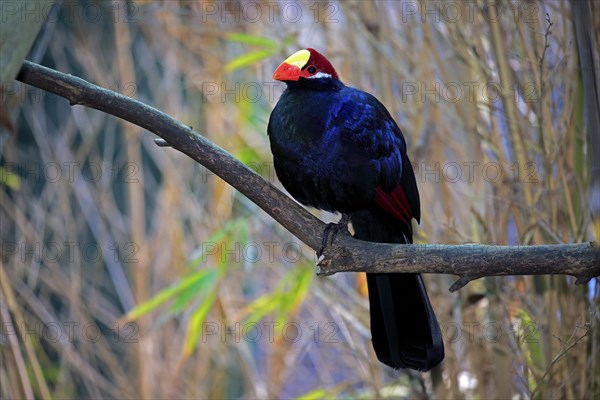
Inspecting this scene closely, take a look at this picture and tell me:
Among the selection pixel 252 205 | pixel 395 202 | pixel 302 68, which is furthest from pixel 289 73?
pixel 252 205

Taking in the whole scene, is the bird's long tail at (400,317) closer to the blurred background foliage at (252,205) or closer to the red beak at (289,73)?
the blurred background foliage at (252,205)

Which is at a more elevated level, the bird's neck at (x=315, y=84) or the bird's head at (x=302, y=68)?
the bird's head at (x=302, y=68)

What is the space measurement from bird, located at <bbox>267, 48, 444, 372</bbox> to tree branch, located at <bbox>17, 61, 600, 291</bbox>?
0.47 feet

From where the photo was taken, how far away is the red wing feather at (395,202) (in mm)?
1701

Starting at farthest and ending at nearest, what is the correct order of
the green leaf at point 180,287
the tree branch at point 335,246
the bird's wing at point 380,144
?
the green leaf at point 180,287, the bird's wing at point 380,144, the tree branch at point 335,246

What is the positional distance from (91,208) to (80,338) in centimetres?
56

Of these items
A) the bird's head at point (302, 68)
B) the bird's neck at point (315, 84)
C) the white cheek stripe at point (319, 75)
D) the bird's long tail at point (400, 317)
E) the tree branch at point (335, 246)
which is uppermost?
the bird's head at point (302, 68)

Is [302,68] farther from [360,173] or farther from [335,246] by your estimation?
[335,246]

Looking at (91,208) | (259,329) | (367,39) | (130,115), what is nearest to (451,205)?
(367,39)

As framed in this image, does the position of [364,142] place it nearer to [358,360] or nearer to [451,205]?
[451,205]

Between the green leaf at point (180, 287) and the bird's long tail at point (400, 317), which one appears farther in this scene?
the green leaf at point (180, 287)

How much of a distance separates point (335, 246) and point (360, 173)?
0.22m

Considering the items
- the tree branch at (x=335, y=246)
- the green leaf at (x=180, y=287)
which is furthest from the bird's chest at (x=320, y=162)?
the green leaf at (x=180, y=287)

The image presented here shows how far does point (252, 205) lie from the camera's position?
2803mm
